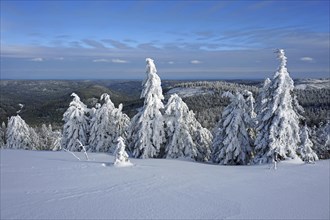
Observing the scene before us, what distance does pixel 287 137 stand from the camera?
70.3ft

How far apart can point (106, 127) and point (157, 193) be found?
2167 cm

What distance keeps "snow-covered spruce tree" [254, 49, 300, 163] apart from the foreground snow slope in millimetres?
7936

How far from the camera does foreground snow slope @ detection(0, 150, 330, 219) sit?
7.52 m

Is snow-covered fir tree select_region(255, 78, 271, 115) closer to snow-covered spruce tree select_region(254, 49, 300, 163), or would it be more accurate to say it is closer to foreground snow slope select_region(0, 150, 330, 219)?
snow-covered spruce tree select_region(254, 49, 300, 163)

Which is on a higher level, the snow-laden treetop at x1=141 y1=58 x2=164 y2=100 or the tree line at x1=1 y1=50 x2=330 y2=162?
the snow-laden treetop at x1=141 y1=58 x2=164 y2=100

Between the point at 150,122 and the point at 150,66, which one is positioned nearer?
the point at 150,66

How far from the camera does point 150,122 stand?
985 inches

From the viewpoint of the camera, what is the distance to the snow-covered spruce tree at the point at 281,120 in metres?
21.0

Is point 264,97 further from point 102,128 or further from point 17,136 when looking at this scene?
point 17,136

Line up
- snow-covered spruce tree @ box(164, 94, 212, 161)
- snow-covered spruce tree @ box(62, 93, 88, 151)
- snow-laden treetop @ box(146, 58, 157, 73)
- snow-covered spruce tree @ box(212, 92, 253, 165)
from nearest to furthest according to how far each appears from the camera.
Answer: snow-laden treetop @ box(146, 58, 157, 73), snow-covered spruce tree @ box(212, 92, 253, 165), snow-covered spruce tree @ box(164, 94, 212, 161), snow-covered spruce tree @ box(62, 93, 88, 151)

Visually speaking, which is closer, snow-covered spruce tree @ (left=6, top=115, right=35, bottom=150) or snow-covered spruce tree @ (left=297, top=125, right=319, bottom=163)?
snow-covered spruce tree @ (left=297, top=125, right=319, bottom=163)

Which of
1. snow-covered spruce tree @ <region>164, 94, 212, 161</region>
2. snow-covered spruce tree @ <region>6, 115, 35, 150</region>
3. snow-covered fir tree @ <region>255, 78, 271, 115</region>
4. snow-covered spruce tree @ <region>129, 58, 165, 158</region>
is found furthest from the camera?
snow-covered spruce tree @ <region>6, 115, 35, 150</region>

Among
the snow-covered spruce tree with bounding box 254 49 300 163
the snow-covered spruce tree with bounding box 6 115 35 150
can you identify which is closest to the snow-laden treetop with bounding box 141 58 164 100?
the snow-covered spruce tree with bounding box 254 49 300 163

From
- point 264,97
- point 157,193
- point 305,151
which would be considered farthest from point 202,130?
point 157,193
